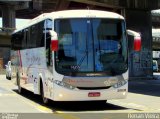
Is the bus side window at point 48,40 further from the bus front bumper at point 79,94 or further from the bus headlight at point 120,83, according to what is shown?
the bus headlight at point 120,83

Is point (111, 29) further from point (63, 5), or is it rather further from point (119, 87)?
point (63, 5)

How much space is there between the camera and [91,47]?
1588 cm

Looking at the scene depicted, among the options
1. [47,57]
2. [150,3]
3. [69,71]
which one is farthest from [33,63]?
[150,3]

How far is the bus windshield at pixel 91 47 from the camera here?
15672 mm

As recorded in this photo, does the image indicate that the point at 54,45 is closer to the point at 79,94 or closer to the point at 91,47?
the point at 91,47

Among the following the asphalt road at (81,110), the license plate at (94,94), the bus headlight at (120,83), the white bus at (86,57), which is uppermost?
the white bus at (86,57)

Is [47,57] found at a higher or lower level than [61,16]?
lower

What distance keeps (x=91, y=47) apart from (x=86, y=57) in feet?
1.29

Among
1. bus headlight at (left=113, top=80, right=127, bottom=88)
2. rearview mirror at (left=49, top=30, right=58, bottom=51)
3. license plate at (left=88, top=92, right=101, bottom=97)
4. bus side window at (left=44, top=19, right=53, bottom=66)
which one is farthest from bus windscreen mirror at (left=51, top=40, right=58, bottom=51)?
bus headlight at (left=113, top=80, right=127, bottom=88)

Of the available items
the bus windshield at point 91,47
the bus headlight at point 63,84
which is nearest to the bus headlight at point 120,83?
the bus windshield at point 91,47

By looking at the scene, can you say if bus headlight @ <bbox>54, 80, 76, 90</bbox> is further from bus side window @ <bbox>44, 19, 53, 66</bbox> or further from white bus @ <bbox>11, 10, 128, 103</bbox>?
bus side window @ <bbox>44, 19, 53, 66</bbox>

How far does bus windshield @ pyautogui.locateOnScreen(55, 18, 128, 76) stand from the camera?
1567cm

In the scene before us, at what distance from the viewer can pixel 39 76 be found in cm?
1836

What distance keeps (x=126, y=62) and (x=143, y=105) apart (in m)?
2.26
